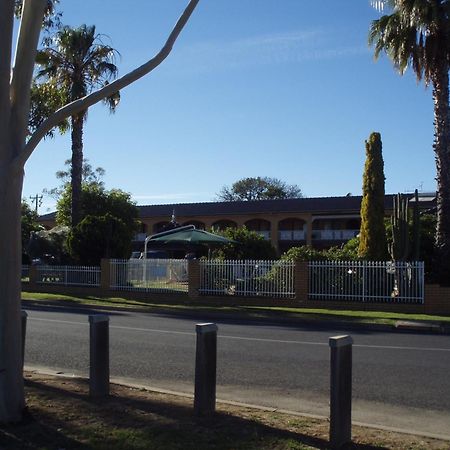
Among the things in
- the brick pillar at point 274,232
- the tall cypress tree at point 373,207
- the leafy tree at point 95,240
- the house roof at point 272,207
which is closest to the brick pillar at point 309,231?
the house roof at point 272,207

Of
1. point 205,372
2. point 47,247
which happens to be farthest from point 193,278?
point 205,372

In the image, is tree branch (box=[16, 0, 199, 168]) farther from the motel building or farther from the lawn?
the motel building

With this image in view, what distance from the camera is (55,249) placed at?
32531 millimetres

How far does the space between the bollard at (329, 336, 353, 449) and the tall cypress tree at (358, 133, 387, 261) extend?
18954mm

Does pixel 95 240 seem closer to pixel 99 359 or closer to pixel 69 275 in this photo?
pixel 69 275

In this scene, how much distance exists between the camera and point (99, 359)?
265 inches

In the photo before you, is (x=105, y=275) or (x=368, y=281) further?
(x=105, y=275)

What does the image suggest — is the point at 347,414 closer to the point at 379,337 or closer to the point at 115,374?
the point at 115,374

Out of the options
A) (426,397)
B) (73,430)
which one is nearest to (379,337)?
(426,397)

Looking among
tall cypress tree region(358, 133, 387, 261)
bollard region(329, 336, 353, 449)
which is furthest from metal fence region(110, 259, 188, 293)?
bollard region(329, 336, 353, 449)

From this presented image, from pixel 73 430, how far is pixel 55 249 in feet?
91.8

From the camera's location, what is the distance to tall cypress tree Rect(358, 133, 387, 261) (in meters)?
24.0

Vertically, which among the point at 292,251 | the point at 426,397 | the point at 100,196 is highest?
the point at 100,196

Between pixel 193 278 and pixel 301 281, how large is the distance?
4151 mm
